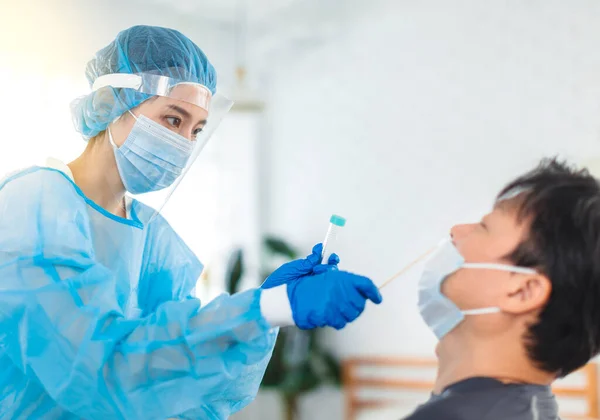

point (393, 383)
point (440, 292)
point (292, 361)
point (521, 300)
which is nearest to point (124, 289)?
point (440, 292)

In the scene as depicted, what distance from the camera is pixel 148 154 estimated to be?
1.29m

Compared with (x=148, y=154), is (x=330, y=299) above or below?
below

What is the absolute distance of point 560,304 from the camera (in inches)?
39.9

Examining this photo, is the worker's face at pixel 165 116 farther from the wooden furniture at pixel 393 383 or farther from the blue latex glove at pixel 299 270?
the wooden furniture at pixel 393 383

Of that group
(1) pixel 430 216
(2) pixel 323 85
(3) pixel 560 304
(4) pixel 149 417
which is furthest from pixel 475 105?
(4) pixel 149 417

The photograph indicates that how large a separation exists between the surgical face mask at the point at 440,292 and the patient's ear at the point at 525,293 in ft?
0.14

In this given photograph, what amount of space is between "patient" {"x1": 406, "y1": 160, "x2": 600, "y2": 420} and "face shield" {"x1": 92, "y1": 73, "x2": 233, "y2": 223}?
0.58 metres

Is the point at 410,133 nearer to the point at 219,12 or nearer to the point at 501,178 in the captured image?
the point at 501,178

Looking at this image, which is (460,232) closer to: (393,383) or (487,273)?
(487,273)

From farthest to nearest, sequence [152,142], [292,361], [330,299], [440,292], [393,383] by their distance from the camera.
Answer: [292,361]
[393,383]
[152,142]
[440,292]
[330,299]

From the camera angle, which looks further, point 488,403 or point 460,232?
point 460,232

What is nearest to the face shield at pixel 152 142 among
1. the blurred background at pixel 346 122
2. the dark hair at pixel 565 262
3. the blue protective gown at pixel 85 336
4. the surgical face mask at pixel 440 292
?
the blue protective gown at pixel 85 336

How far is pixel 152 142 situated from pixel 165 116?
0.19 feet

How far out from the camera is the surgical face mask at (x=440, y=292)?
1090 mm
